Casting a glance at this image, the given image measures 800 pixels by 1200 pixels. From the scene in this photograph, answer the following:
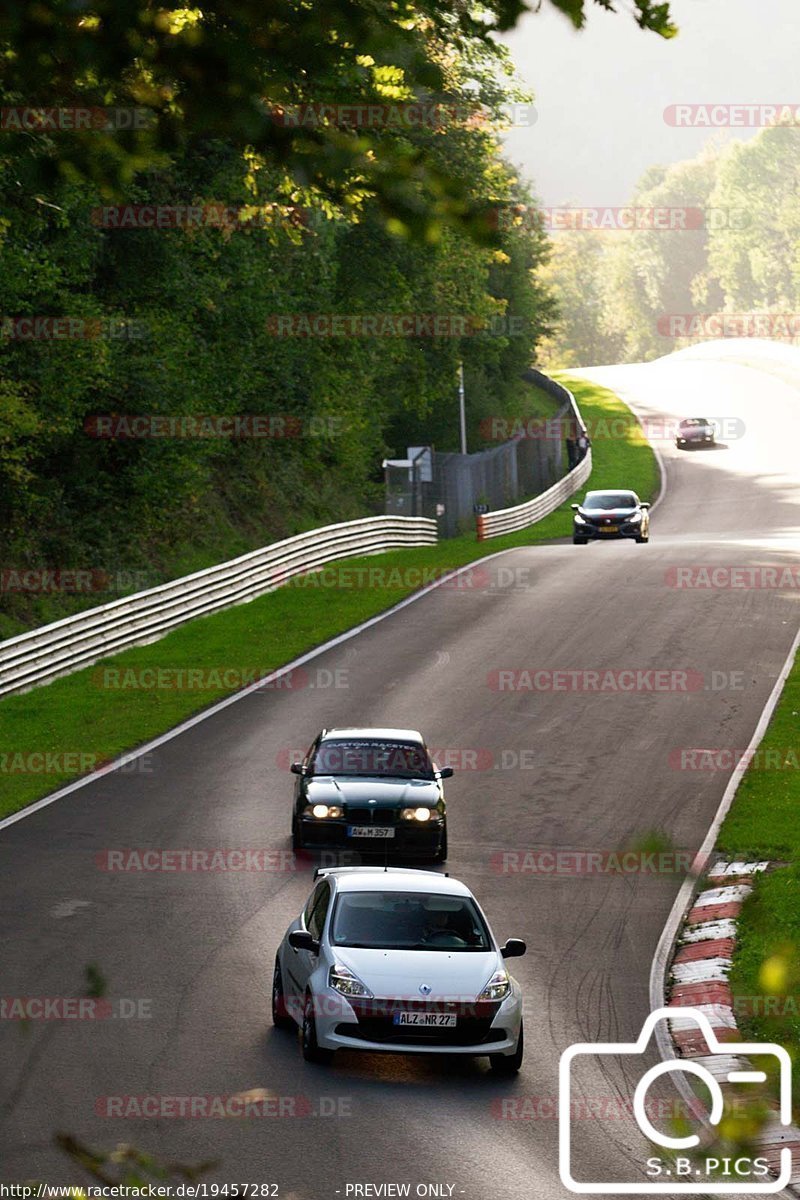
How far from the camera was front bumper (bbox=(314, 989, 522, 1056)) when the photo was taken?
1234 centimetres

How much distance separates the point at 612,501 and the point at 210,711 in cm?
2649

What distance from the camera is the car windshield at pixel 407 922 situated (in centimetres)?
1327

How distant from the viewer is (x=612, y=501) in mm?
52000

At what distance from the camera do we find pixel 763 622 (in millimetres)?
34906

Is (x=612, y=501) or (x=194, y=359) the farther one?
(x=612, y=501)

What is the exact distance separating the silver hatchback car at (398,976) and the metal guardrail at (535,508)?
131ft

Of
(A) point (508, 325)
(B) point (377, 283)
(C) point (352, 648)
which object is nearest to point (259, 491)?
(B) point (377, 283)

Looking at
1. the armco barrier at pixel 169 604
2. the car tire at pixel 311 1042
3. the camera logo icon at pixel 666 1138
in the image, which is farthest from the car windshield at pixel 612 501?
the car tire at pixel 311 1042

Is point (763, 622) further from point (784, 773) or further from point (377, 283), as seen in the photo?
point (377, 283)

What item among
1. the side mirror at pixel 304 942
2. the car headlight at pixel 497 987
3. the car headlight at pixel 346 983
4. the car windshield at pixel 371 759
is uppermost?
the side mirror at pixel 304 942

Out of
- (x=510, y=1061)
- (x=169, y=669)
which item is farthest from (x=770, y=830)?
(x=169, y=669)

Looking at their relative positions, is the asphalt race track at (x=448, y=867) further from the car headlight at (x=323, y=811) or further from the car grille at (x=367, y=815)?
Result: the car grille at (x=367, y=815)

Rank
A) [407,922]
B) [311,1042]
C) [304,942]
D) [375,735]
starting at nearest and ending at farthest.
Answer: [311,1042] < [304,942] < [407,922] < [375,735]

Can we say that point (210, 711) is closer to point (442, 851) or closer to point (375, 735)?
point (375, 735)
